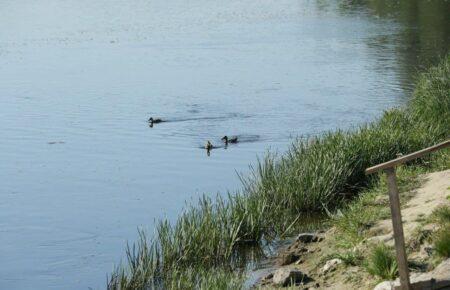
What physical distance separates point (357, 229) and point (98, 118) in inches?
551

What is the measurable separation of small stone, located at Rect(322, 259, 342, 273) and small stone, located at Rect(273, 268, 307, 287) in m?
0.28

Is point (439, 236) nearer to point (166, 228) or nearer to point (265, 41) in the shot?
point (166, 228)

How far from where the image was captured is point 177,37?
39.7 metres

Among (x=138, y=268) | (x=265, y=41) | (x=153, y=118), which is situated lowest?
(x=138, y=268)

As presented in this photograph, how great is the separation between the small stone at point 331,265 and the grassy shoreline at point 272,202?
111 centimetres

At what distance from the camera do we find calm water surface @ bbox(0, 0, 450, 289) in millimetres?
16172

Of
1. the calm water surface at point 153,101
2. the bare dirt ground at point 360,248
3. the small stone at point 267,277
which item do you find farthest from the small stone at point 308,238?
the calm water surface at point 153,101

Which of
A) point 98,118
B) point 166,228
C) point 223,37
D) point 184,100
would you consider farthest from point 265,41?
point 166,228

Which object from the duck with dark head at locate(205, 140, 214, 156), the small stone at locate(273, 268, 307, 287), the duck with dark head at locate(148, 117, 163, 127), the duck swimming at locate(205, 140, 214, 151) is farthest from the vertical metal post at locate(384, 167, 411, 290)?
the duck with dark head at locate(148, 117, 163, 127)

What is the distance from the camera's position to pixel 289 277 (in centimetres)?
1105

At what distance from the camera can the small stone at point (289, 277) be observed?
11.0 meters

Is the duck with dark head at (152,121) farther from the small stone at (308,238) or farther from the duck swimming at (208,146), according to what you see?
the small stone at (308,238)

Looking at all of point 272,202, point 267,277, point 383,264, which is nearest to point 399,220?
point 383,264

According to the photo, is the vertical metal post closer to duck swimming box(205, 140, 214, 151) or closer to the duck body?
duck swimming box(205, 140, 214, 151)
